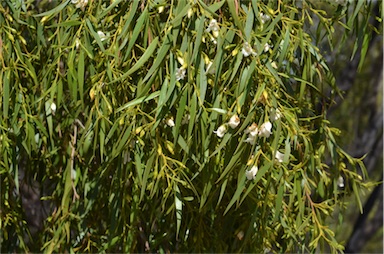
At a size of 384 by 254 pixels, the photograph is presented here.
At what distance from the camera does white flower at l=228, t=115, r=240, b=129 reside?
1275 mm

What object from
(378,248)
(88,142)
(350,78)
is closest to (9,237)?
(88,142)

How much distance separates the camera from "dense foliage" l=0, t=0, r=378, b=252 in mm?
1321

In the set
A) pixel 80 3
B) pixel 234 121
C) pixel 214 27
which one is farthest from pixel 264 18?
pixel 80 3

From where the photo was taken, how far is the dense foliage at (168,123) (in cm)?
132

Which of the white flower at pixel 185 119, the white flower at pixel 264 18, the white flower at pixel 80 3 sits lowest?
the white flower at pixel 185 119

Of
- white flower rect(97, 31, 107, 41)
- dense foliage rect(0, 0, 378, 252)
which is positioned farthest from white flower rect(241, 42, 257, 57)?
white flower rect(97, 31, 107, 41)

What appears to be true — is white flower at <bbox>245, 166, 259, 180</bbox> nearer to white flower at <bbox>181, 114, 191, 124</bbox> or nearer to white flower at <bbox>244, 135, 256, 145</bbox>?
white flower at <bbox>244, 135, 256, 145</bbox>

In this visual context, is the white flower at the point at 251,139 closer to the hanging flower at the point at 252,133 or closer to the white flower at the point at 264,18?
the hanging flower at the point at 252,133

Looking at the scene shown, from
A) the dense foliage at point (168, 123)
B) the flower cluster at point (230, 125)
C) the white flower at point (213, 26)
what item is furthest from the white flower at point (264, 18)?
the flower cluster at point (230, 125)

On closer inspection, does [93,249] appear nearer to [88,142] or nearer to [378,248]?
[88,142]

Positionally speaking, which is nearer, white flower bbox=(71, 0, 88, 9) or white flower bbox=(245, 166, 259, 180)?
white flower bbox=(245, 166, 259, 180)

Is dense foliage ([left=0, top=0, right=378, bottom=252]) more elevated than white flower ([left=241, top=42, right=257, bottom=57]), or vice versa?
white flower ([left=241, top=42, right=257, bottom=57])

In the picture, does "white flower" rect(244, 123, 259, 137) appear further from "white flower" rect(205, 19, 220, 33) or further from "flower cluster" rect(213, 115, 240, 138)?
"white flower" rect(205, 19, 220, 33)

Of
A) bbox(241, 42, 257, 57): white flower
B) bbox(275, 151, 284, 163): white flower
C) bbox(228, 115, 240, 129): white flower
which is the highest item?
bbox(241, 42, 257, 57): white flower
